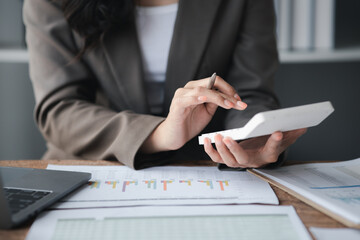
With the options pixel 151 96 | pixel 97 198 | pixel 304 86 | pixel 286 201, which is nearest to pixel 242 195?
pixel 286 201

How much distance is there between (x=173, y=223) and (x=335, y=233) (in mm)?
193

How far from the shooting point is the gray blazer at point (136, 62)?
2.90 feet

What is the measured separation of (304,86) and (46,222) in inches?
52.2

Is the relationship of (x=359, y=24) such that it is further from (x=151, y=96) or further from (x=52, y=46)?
(x=52, y=46)

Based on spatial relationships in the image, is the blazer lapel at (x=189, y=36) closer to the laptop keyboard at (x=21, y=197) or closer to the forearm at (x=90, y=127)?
the forearm at (x=90, y=127)

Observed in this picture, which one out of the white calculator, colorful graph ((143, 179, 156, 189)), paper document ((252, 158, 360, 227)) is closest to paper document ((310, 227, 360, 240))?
paper document ((252, 158, 360, 227))

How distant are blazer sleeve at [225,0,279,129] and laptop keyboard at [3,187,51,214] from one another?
1.68 feet

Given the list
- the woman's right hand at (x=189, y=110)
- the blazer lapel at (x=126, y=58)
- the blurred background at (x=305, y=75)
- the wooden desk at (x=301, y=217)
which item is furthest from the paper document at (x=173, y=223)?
the blurred background at (x=305, y=75)

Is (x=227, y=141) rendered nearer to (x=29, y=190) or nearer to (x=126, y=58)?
(x=29, y=190)

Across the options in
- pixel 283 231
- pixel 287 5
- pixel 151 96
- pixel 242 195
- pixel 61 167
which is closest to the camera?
pixel 283 231

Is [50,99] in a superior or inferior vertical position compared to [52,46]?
inferior

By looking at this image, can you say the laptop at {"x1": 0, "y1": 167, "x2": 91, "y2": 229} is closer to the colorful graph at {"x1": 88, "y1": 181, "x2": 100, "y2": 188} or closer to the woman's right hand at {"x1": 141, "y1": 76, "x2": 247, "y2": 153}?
the colorful graph at {"x1": 88, "y1": 181, "x2": 100, "y2": 188}

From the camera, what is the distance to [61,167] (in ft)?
2.26

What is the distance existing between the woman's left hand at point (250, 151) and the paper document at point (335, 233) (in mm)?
163
